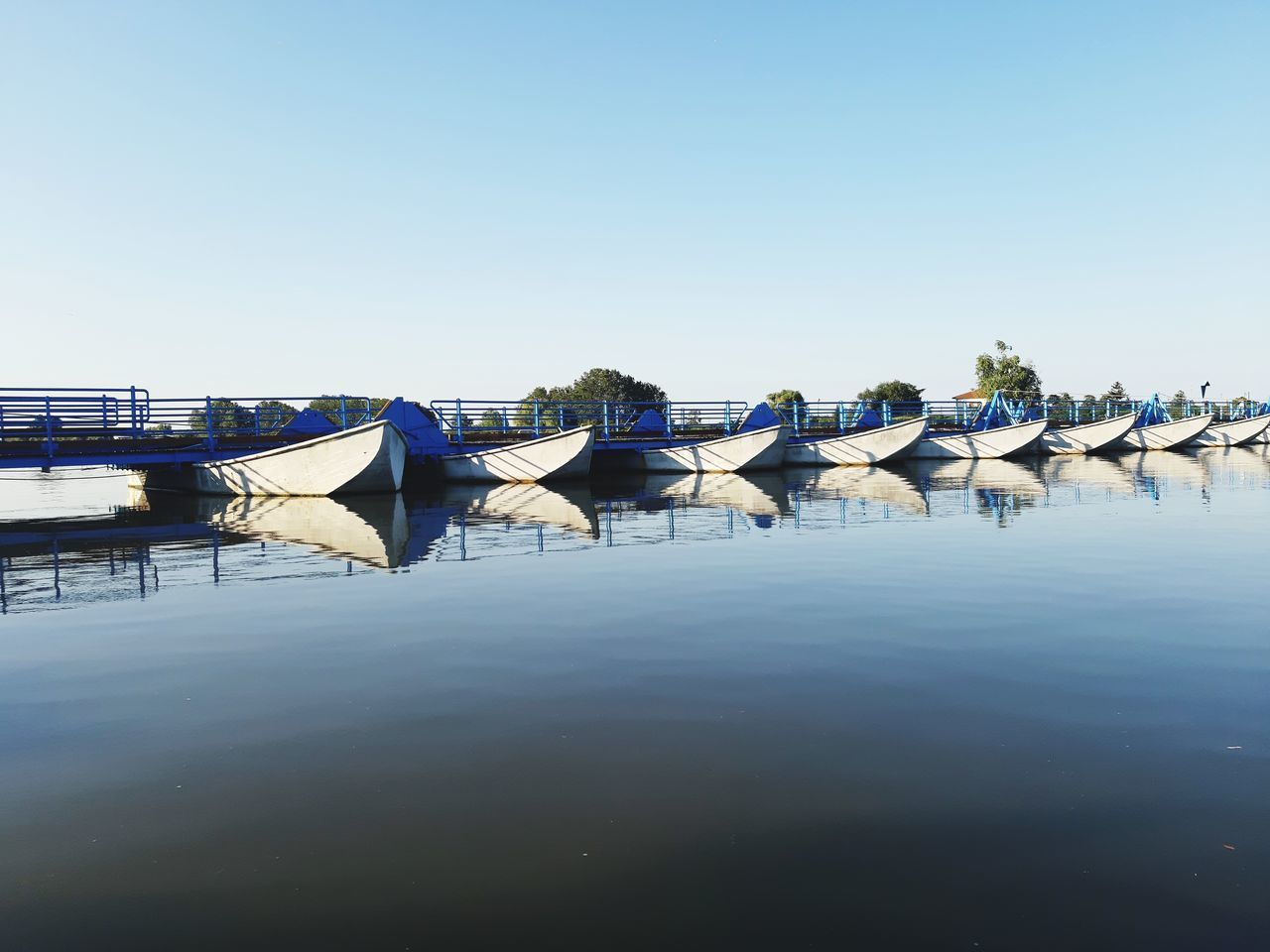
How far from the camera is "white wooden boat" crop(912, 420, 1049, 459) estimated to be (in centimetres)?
3972

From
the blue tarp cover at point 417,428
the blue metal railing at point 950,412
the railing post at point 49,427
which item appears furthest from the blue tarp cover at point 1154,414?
the railing post at point 49,427

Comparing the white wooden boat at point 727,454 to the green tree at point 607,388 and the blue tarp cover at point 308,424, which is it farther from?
the green tree at point 607,388

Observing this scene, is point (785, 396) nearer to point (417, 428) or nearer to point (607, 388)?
point (607, 388)

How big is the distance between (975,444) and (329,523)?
33944 millimetres

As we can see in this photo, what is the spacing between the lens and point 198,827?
3.45 metres

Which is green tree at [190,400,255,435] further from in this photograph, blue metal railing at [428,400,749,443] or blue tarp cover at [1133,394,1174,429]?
blue tarp cover at [1133,394,1174,429]

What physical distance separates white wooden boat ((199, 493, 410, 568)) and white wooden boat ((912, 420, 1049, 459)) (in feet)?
90.6

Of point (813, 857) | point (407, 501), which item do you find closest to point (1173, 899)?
point (813, 857)

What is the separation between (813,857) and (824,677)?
2.39 meters

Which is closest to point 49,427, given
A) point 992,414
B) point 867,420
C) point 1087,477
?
point 1087,477

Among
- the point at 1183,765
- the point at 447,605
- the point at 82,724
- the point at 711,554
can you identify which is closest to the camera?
the point at 1183,765

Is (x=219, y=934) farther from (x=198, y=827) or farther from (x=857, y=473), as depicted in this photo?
(x=857, y=473)

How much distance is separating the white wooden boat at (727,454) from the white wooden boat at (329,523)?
39.6 ft

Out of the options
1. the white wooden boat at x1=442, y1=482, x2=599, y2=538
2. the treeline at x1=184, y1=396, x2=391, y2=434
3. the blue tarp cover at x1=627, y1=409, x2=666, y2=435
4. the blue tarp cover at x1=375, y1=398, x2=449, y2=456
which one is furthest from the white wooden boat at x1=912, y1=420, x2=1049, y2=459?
the treeline at x1=184, y1=396, x2=391, y2=434
